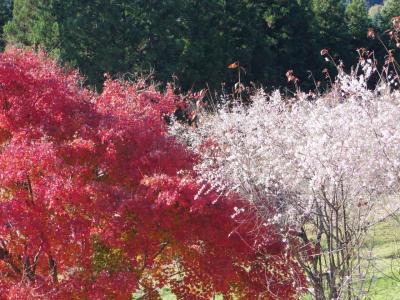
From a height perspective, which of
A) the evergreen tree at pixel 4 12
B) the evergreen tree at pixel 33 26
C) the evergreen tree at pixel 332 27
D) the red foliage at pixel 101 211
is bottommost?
the red foliage at pixel 101 211

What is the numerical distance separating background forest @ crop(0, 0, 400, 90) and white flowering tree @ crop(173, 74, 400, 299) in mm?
13152

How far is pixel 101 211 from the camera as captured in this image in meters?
5.65

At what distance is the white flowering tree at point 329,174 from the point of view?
225 inches

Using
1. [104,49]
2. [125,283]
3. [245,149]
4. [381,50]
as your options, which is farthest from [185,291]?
[381,50]

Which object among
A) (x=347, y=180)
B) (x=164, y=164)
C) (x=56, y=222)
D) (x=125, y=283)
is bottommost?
(x=125, y=283)

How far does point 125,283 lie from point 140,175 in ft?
3.91

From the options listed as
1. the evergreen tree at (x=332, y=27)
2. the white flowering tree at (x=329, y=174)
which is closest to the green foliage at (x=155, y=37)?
the evergreen tree at (x=332, y=27)

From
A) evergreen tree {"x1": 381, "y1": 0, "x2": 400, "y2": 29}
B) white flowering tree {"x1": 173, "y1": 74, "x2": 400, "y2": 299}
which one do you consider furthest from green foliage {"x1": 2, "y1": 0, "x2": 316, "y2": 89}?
white flowering tree {"x1": 173, "y1": 74, "x2": 400, "y2": 299}

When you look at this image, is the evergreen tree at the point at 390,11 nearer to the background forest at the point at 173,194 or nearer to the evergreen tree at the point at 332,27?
the evergreen tree at the point at 332,27

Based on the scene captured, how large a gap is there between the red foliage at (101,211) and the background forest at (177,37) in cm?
1320

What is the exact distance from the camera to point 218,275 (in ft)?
20.4

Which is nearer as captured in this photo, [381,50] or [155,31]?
[155,31]

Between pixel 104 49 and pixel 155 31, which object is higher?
pixel 155 31

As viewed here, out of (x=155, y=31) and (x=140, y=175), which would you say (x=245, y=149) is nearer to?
(x=140, y=175)
